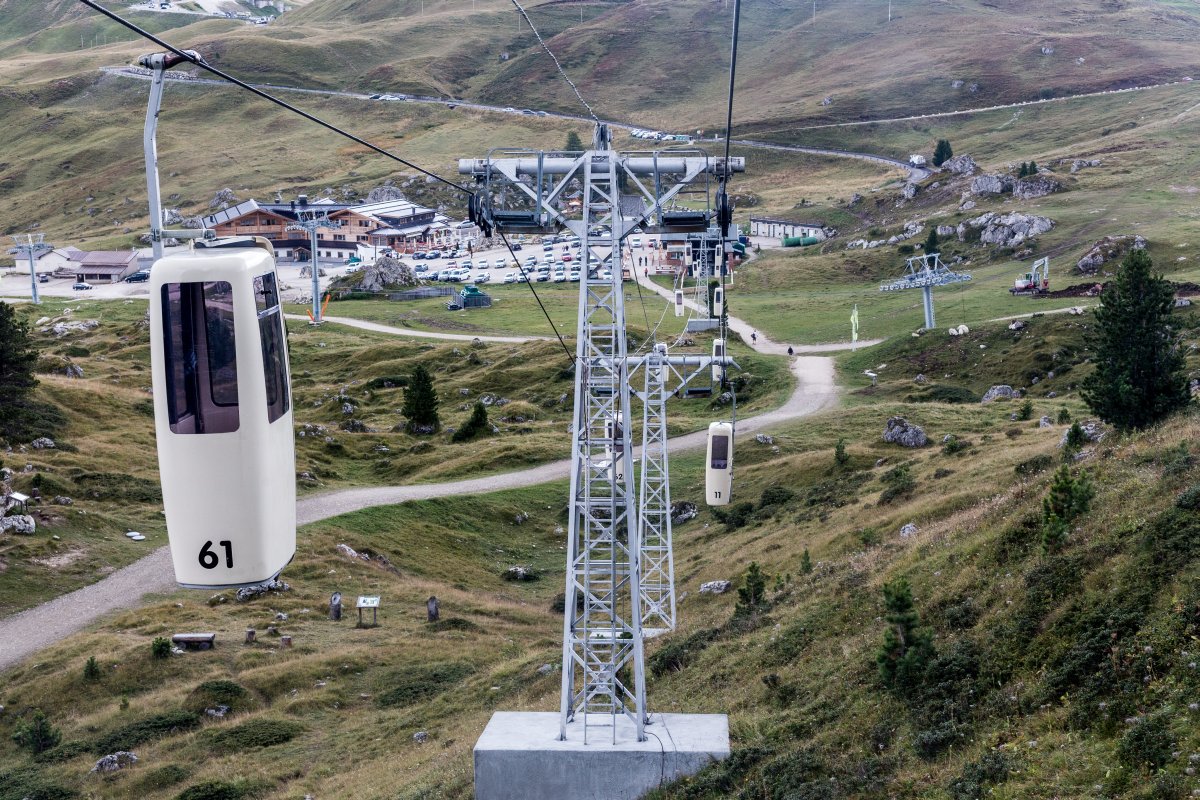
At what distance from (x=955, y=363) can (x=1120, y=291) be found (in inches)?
1564

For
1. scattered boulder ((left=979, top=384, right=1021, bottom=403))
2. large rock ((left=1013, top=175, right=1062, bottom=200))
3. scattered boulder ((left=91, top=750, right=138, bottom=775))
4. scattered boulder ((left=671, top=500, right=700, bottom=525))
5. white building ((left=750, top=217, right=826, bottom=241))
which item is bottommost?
scattered boulder ((left=671, top=500, right=700, bottom=525))

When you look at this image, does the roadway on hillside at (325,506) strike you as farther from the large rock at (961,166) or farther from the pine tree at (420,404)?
the large rock at (961,166)

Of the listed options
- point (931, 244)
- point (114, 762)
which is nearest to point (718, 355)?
point (114, 762)

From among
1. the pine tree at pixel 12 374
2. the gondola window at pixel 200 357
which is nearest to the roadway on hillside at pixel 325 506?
the pine tree at pixel 12 374

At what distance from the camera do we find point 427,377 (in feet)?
241

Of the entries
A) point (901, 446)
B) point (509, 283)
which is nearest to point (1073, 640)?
point (901, 446)

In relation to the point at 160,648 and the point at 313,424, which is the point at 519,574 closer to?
the point at 160,648

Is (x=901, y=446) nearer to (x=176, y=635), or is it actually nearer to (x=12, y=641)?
(x=176, y=635)

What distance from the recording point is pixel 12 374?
59656 millimetres

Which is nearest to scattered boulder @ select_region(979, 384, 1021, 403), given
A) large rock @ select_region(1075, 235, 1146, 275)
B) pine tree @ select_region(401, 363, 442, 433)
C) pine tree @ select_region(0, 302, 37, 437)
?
large rock @ select_region(1075, 235, 1146, 275)

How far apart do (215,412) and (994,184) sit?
124 meters

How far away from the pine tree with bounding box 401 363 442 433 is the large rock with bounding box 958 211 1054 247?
6302 centimetres

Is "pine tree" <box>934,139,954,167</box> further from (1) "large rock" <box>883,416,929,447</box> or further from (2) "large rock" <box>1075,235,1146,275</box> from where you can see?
(1) "large rock" <box>883,416,929,447</box>

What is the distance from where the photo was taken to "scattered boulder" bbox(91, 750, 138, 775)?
31703 millimetres
